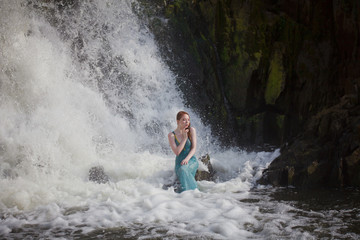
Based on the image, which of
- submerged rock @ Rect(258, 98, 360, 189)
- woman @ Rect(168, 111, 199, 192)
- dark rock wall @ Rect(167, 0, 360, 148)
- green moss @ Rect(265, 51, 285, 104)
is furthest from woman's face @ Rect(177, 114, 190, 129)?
green moss @ Rect(265, 51, 285, 104)

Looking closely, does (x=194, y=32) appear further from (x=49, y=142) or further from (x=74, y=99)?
(x=49, y=142)

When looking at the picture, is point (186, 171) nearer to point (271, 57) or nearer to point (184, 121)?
point (184, 121)

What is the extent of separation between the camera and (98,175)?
7.39 m

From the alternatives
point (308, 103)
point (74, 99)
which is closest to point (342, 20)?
point (308, 103)

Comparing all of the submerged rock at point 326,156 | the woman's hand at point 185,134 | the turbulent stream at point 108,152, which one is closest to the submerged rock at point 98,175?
the turbulent stream at point 108,152

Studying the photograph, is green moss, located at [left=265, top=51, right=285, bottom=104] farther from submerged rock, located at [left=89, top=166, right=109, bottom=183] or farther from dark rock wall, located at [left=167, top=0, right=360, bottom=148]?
submerged rock, located at [left=89, top=166, right=109, bottom=183]

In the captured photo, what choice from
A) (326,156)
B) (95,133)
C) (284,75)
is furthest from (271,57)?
(95,133)

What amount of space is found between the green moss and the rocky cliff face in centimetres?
3

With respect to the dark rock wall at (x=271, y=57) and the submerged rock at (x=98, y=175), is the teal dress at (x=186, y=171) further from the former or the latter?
the dark rock wall at (x=271, y=57)

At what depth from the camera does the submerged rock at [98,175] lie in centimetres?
728

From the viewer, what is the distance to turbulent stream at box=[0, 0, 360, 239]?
14.6 ft

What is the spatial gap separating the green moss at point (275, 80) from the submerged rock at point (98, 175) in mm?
5466

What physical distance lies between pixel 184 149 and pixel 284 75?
4.91m

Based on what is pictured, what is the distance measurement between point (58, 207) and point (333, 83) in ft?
22.5
